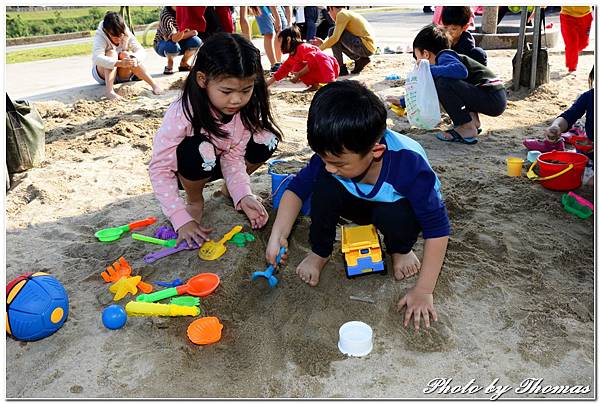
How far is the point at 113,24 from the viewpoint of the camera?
4867mm

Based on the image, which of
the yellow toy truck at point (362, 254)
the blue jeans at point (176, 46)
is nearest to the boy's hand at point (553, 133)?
the yellow toy truck at point (362, 254)

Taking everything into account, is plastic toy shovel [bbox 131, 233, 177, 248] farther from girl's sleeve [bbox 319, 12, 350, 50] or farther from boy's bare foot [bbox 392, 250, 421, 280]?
girl's sleeve [bbox 319, 12, 350, 50]

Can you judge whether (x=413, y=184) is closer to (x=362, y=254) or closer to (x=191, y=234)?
(x=362, y=254)

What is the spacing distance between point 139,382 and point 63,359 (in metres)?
0.29

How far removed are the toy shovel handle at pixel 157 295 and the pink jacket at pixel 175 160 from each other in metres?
0.35

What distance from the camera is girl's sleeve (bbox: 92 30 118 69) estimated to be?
16.2 ft

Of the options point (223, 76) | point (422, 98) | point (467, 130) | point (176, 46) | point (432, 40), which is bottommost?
point (467, 130)

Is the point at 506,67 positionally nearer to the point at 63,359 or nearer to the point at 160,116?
the point at 160,116

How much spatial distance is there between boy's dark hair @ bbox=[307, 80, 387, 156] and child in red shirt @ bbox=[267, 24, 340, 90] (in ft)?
11.2

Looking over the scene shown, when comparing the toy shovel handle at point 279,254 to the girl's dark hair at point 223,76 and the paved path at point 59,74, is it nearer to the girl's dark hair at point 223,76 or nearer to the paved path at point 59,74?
the girl's dark hair at point 223,76

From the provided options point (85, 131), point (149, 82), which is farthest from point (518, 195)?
point (149, 82)

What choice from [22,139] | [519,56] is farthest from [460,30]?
[22,139]

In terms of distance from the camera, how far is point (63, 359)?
66.5 inches

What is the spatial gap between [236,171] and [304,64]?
3.04m
